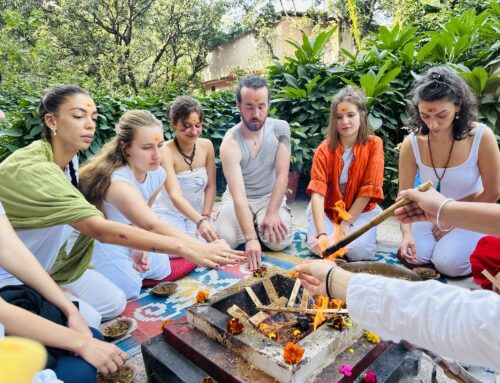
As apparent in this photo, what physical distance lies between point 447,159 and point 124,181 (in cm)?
277

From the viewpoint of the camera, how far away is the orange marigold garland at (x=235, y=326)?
65.6 inches

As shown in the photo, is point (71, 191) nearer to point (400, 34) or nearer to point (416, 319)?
point (416, 319)

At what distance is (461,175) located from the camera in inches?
Answer: 116

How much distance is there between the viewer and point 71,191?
199 cm

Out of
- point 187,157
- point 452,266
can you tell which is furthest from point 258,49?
point 452,266

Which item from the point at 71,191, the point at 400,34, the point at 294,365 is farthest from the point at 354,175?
the point at 400,34

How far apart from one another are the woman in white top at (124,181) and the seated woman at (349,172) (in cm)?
162

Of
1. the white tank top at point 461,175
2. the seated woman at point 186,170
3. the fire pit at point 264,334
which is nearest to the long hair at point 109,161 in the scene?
the seated woman at point 186,170

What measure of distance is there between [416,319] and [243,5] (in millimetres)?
17209

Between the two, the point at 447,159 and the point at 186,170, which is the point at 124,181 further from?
the point at 447,159

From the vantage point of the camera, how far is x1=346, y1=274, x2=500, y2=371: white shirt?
0.96 meters

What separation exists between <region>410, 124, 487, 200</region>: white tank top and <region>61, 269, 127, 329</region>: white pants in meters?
2.86

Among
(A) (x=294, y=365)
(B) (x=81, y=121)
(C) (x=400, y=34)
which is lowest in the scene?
(A) (x=294, y=365)

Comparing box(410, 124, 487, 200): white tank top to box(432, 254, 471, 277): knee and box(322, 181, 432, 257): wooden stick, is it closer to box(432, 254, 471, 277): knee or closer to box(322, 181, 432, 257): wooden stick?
box(432, 254, 471, 277): knee
